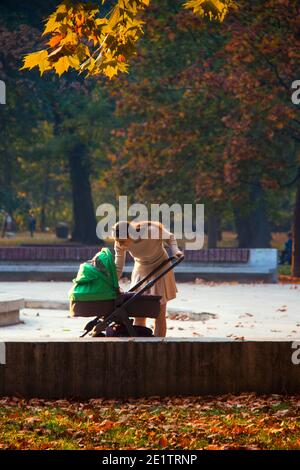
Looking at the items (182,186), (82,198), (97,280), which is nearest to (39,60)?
(97,280)

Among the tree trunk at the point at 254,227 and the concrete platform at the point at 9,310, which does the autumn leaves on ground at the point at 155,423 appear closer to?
the concrete platform at the point at 9,310

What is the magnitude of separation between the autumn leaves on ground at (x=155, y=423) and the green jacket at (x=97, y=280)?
47.4 inches

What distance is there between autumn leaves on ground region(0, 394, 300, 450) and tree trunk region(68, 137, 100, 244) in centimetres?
3217

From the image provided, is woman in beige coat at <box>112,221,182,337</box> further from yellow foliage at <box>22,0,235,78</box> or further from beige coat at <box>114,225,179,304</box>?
yellow foliage at <box>22,0,235,78</box>

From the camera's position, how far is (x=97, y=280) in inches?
500

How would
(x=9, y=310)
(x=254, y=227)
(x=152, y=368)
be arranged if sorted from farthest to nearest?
(x=254, y=227), (x=9, y=310), (x=152, y=368)

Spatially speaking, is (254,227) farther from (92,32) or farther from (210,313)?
(92,32)

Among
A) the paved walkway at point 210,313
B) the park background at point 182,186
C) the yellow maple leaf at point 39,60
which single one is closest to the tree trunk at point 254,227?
the park background at point 182,186

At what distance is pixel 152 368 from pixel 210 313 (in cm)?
792

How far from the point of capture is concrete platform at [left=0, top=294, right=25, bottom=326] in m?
18.3

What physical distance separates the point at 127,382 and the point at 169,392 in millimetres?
440

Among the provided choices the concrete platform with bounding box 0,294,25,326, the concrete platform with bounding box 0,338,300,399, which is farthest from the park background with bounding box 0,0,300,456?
the concrete platform with bounding box 0,294,25,326

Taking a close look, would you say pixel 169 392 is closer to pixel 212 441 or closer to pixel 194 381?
pixel 194 381
